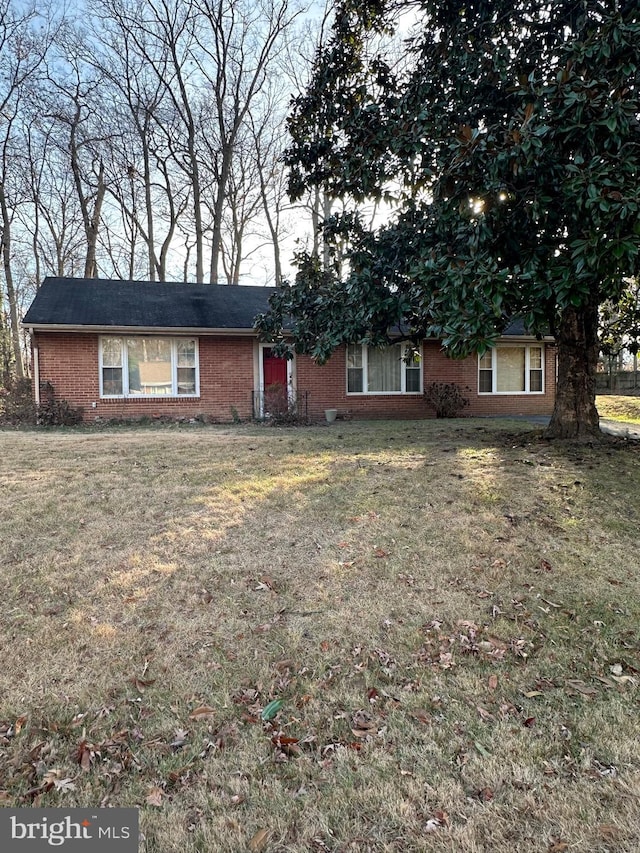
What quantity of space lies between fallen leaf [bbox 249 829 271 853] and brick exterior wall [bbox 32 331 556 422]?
12242 millimetres

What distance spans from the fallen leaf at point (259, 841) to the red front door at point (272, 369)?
501 inches

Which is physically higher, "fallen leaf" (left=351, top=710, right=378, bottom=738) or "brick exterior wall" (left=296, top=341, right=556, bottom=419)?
"brick exterior wall" (left=296, top=341, right=556, bottom=419)

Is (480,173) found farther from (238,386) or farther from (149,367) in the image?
(149,367)

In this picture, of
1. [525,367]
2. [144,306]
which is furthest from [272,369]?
[525,367]

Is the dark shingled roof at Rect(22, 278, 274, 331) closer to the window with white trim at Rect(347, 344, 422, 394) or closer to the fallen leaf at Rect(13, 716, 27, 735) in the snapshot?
the window with white trim at Rect(347, 344, 422, 394)

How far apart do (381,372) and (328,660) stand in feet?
42.4

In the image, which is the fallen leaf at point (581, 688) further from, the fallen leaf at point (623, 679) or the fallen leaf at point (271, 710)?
the fallen leaf at point (271, 710)

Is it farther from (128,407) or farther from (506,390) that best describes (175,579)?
(506,390)

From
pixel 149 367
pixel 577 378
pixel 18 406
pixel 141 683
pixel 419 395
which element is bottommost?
pixel 141 683

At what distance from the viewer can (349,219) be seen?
31.2 feet

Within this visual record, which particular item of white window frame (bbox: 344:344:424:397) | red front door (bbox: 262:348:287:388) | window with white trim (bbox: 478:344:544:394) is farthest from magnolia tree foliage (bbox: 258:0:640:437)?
window with white trim (bbox: 478:344:544:394)

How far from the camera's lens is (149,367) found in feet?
44.7

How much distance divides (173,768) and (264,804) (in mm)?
473

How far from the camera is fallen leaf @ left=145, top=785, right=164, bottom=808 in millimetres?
2090
